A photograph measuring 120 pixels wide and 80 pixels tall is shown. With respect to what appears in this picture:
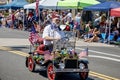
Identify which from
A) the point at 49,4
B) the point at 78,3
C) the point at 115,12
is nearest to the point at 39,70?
the point at 115,12

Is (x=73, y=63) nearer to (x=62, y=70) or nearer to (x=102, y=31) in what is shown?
(x=62, y=70)

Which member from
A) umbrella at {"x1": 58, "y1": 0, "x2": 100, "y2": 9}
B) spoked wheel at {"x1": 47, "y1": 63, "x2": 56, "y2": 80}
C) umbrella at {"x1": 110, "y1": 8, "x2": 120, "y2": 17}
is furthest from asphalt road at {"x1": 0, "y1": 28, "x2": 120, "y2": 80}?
umbrella at {"x1": 58, "y1": 0, "x2": 100, "y2": 9}

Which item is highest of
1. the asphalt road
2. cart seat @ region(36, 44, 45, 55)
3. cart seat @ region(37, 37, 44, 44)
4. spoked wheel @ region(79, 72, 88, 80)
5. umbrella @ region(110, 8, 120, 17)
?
umbrella @ region(110, 8, 120, 17)

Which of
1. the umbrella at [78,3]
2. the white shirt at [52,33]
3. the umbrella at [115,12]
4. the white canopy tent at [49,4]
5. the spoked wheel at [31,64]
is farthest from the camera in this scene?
the white canopy tent at [49,4]

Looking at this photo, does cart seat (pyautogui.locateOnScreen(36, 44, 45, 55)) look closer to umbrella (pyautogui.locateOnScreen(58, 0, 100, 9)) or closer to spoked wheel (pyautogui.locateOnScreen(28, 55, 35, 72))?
spoked wheel (pyautogui.locateOnScreen(28, 55, 35, 72))

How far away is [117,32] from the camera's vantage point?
23578 millimetres

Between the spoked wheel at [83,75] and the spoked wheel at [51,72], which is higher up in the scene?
the spoked wheel at [51,72]

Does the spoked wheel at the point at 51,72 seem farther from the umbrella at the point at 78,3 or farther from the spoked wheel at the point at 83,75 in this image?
the umbrella at the point at 78,3

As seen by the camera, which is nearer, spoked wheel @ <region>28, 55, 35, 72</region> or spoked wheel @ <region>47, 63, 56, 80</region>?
spoked wheel @ <region>47, 63, 56, 80</region>

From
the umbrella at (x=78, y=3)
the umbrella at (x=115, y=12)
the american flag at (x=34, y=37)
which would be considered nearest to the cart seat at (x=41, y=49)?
the american flag at (x=34, y=37)

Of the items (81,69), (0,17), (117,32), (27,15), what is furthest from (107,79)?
(0,17)

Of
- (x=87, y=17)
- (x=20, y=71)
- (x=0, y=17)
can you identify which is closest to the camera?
(x=20, y=71)

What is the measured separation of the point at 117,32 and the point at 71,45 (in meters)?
13.6

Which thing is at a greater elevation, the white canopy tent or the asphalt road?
the white canopy tent
